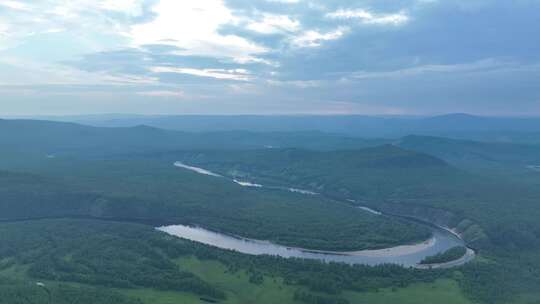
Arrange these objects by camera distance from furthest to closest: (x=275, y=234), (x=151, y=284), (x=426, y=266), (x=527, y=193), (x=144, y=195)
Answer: (x=527, y=193), (x=144, y=195), (x=275, y=234), (x=426, y=266), (x=151, y=284)

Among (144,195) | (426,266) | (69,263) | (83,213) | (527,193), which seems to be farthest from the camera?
(527,193)

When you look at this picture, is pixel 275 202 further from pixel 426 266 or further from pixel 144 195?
pixel 426 266

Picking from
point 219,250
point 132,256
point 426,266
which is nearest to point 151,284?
point 132,256

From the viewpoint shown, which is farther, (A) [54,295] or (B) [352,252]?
(B) [352,252]

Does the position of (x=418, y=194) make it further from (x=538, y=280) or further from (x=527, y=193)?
(x=538, y=280)

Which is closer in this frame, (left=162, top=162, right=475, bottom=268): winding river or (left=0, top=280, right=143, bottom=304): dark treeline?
(left=0, top=280, right=143, bottom=304): dark treeline

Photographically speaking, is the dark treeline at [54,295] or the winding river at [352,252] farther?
the winding river at [352,252]

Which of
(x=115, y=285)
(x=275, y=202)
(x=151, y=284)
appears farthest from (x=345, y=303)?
(x=275, y=202)

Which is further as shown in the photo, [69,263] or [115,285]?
[69,263]

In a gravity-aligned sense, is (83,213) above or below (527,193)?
below
